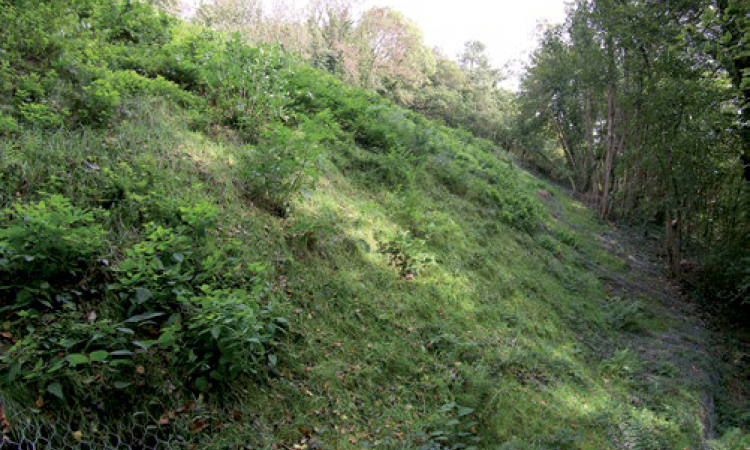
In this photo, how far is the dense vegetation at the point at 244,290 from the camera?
2.52 m

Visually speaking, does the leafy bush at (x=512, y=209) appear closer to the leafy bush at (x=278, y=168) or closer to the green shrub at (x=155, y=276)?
the leafy bush at (x=278, y=168)

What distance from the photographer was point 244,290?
3.06 m

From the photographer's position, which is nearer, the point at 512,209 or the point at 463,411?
the point at 463,411

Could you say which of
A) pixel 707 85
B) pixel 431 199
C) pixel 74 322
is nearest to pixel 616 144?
pixel 707 85

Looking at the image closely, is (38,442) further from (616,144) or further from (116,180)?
(616,144)

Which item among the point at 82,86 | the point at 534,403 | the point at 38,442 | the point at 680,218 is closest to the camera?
the point at 38,442

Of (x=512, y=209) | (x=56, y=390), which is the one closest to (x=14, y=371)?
(x=56, y=390)

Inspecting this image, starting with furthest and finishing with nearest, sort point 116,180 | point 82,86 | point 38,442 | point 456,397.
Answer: point 82,86 → point 456,397 → point 116,180 → point 38,442

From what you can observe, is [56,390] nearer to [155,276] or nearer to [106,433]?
[106,433]

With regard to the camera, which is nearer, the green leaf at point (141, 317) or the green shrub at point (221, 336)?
the green leaf at point (141, 317)

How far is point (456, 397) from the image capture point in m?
3.82

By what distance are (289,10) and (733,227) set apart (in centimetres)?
1849

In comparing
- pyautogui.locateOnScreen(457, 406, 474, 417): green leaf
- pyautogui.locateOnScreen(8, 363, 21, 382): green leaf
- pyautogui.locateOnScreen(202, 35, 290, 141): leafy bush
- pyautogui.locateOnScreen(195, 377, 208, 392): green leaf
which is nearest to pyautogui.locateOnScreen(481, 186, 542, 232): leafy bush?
pyautogui.locateOnScreen(202, 35, 290, 141): leafy bush

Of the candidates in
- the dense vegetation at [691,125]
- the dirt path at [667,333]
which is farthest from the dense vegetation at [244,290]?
the dense vegetation at [691,125]
